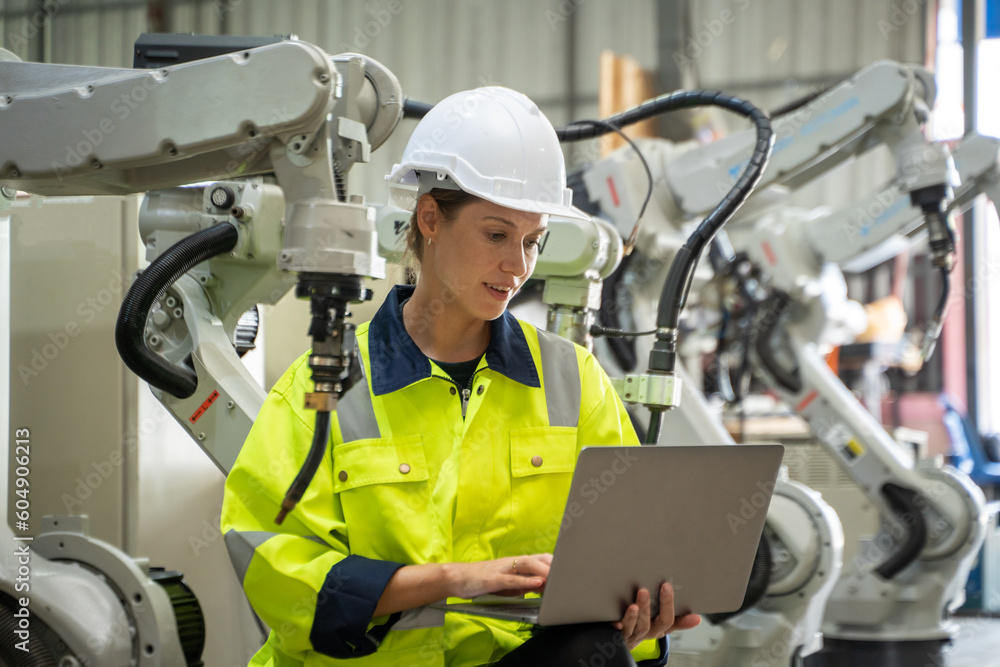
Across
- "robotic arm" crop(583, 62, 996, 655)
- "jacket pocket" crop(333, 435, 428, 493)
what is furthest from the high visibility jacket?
"robotic arm" crop(583, 62, 996, 655)

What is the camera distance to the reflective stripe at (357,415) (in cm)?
168

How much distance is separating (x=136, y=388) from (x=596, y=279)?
1446 millimetres

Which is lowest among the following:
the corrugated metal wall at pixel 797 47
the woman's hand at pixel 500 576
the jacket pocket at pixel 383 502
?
the woman's hand at pixel 500 576

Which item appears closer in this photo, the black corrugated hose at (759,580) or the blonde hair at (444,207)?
the blonde hair at (444,207)

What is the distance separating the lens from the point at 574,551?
4.75 ft

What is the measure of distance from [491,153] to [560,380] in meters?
0.44

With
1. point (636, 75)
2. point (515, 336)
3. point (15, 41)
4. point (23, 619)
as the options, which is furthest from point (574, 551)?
point (15, 41)

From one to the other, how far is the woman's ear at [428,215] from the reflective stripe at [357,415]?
29 centimetres

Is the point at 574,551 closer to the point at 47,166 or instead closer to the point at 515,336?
the point at 515,336

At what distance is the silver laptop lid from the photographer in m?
1.44

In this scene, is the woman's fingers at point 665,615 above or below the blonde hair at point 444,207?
below

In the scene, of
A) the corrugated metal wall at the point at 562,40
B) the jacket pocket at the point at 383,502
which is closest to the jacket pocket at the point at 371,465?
the jacket pocket at the point at 383,502

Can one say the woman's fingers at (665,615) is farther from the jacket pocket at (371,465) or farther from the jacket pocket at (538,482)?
the jacket pocket at (371,465)

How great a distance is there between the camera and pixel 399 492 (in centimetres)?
166
